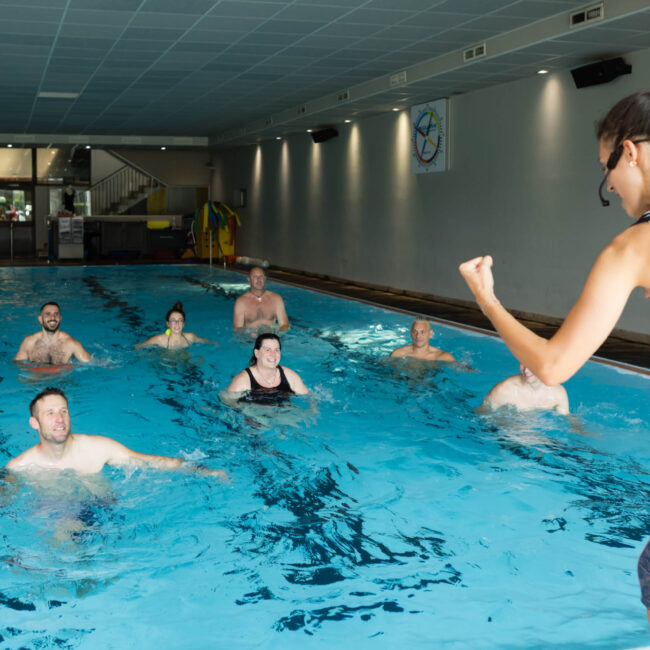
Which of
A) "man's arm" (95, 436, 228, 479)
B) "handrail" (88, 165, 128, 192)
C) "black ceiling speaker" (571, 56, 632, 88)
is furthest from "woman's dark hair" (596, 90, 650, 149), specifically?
"handrail" (88, 165, 128, 192)

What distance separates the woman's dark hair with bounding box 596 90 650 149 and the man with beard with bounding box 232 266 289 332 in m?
8.54

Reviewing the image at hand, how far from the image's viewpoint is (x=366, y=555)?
389cm

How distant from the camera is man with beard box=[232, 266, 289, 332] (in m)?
9.92

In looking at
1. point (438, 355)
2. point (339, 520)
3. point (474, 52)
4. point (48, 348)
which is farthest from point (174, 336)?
point (474, 52)

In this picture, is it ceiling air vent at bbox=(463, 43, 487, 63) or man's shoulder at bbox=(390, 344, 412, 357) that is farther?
ceiling air vent at bbox=(463, 43, 487, 63)

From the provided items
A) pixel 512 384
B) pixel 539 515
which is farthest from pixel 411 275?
pixel 539 515

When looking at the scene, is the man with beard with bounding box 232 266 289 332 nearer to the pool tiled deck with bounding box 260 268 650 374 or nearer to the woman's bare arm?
the pool tiled deck with bounding box 260 268 650 374

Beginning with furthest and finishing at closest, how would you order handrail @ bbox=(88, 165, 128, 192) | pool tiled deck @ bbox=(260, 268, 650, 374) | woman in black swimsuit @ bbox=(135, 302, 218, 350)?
handrail @ bbox=(88, 165, 128, 192), woman in black swimsuit @ bbox=(135, 302, 218, 350), pool tiled deck @ bbox=(260, 268, 650, 374)

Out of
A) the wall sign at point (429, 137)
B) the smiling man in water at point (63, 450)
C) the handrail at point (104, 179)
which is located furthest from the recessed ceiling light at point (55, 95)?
the handrail at point (104, 179)

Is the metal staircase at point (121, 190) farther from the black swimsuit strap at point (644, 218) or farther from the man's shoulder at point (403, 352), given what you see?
the black swimsuit strap at point (644, 218)

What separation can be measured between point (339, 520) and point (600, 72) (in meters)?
6.78

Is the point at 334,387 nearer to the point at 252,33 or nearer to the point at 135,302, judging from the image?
the point at 252,33

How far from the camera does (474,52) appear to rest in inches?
368

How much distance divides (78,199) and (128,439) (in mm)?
21273
